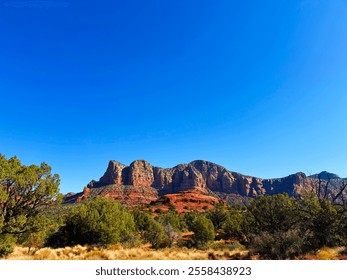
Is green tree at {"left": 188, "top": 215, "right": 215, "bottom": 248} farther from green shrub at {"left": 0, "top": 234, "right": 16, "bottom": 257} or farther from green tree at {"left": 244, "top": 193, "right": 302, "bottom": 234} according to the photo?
green shrub at {"left": 0, "top": 234, "right": 16, "bottom": 257}

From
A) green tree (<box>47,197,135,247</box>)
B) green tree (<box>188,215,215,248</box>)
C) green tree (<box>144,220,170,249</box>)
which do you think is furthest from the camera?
green tree (<box>188,215,215,248</box>)

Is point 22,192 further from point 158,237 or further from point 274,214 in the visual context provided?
point 274,214

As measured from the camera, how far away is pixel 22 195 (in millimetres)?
17312

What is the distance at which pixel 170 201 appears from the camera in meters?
121

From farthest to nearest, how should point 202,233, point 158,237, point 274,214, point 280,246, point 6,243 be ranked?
point 202,233, point 158,237, point 274,214, point 280,246, point 6,243

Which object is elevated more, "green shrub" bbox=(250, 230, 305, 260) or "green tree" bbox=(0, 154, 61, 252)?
"green tree" bbox=(0, 154, 61, 252)

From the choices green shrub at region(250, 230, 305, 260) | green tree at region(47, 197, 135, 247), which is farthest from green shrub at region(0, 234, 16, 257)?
green shrub at region(250, 230, 305, 260)

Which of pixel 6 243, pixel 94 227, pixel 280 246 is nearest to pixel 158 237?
pixel 94 227

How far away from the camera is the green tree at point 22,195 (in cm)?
1617

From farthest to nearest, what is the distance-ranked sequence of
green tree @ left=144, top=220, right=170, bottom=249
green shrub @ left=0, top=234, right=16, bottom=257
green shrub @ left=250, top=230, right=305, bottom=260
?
1. green tree @ left=144, top=220, right=170, bottom=249
2. green shrub @ left=250, top=230, right=305, bottom=260
3. green shrub @ left=0, top=234, right=16, bottom=257

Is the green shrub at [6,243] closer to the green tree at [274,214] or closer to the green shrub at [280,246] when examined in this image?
the green shrub at [280,246]

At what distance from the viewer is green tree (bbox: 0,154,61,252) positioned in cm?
1617

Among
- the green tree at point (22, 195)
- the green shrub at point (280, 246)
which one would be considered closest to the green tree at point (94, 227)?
the green tree at point (22, 195)
